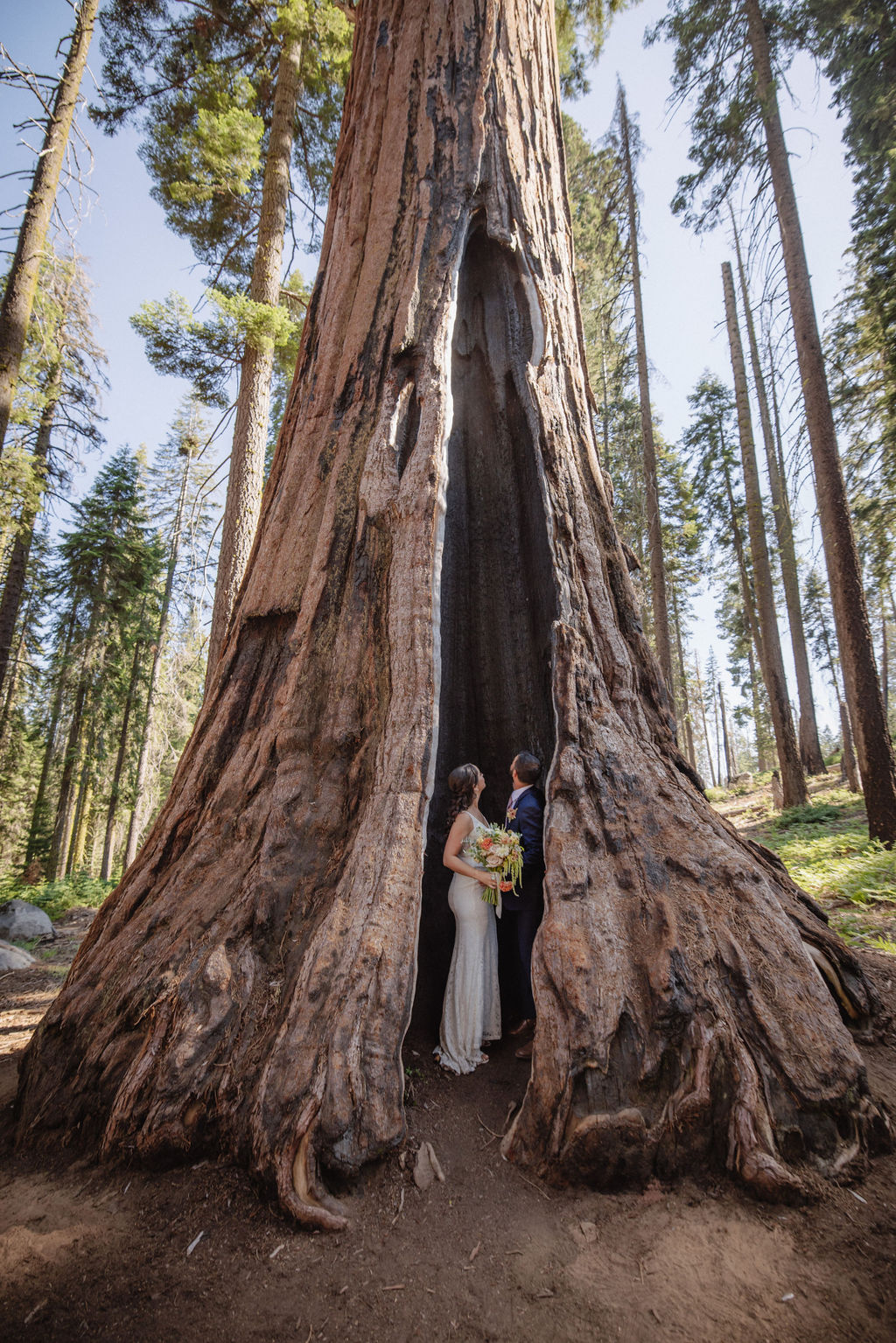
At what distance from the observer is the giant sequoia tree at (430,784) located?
106 inches

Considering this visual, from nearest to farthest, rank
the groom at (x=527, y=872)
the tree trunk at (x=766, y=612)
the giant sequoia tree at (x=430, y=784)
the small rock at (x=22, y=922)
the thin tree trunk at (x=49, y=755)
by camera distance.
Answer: the giant sequoia tree at (x=430, y=784), the groom at (x=527, y=872), the small rock at (x=22, y=922), the tree trunk at (x=766, y=612), the thin tree trunk at (x=49, y=755)

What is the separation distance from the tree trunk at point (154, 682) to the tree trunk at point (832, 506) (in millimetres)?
14475

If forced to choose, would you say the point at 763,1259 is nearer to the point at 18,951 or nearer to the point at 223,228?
the point at 18,951

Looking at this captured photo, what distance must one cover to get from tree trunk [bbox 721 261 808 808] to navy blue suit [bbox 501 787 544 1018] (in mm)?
9594

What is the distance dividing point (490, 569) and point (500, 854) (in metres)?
2.44

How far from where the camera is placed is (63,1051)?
316cm

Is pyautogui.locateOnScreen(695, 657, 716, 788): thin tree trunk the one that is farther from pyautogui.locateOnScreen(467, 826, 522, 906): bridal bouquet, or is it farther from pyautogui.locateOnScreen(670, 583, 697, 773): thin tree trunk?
pyautogui.locateOnScreen(467, 826, 522, 906): bridal bouquet

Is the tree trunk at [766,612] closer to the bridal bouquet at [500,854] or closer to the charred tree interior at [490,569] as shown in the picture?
the charred tree interior at [490,569]

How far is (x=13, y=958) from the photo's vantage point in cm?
819

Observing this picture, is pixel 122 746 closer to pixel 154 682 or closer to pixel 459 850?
pixel 154 682

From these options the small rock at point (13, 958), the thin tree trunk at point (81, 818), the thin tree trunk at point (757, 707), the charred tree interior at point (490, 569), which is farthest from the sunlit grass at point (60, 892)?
the thin tree trunk at point (757, 707)

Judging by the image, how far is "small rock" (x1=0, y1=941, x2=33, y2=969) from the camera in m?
8.03

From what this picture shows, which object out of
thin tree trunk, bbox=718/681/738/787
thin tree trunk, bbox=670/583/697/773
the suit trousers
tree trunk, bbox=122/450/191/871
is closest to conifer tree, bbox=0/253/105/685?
tree trunk, bbox=122/450/191/871

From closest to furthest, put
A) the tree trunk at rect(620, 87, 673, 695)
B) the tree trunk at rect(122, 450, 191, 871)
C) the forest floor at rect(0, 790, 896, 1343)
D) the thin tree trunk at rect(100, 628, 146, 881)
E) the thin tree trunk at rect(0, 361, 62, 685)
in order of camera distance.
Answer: the forest floor at rect(0, 790, 896, 1343) → the thin tree trunk at rect(0, 361, 62, 685) → the tree trunk at rect(620, 87, 673, 695) → the tree trunk at rect(122, 450, 191, 871) → the thin tree trunk at rect(100, 628, 146, 881)
